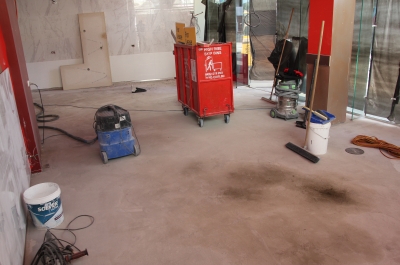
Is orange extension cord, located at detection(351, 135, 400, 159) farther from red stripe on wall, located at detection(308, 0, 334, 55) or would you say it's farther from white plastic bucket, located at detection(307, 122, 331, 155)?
red stripe on wall, located at detection(308, 0, 334, 55)

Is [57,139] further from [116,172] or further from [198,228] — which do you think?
[198,228]

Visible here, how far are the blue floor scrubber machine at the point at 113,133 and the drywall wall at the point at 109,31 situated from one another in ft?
18.4

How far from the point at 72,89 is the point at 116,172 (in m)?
5.95

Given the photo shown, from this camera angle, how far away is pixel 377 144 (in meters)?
4.05

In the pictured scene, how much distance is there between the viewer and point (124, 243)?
2566 millimetres

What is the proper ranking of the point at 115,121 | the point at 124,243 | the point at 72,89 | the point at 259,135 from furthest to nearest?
1. the point at 72,89
2. the point at 259,135
3. the point at 115,121
4. the point at 124,243

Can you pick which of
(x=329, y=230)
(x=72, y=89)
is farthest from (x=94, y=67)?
(x=329, y=230)

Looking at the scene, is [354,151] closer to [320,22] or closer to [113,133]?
[320,22]

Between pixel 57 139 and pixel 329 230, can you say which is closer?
pixel 329 230

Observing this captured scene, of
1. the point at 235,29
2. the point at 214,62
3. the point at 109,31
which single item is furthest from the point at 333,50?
the point at 109,31

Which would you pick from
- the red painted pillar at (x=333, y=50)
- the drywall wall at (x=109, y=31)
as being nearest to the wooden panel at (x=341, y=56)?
the red painted pillar at (x=333, y=50)

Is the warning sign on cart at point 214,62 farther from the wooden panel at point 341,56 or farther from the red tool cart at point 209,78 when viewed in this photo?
the wooden panel at point 341,56

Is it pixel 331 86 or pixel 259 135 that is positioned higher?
pixel 331 86

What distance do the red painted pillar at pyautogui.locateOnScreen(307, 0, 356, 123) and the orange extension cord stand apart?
0.75 m
